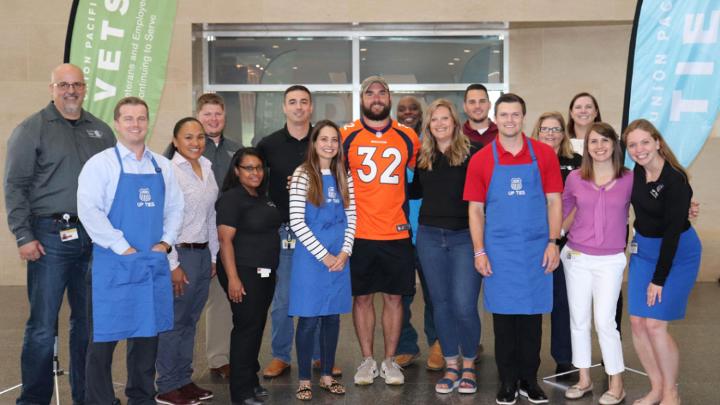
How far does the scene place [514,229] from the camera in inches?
158

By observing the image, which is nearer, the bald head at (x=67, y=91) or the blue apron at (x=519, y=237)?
the bald head at (x=67, y=91)

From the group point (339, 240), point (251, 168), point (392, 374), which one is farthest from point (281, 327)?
point (251, 168)

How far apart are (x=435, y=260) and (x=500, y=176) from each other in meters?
0.64

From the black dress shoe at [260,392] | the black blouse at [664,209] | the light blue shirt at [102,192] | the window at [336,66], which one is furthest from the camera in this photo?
the window at [336,66]

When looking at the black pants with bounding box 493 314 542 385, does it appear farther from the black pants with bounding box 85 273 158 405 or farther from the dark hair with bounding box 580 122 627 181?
the black pants with bounding box 85 273 158 405

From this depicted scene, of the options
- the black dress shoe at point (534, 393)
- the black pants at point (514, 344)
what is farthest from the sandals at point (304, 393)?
the black dress shoe at point (534, 393)

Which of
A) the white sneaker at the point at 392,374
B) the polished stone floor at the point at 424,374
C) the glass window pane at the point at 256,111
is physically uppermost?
the glass window pane at the point at 256,111

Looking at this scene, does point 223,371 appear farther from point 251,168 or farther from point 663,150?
point 663,150

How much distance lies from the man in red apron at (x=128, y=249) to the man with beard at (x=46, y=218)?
41 cm

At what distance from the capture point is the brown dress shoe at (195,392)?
4.22 metres

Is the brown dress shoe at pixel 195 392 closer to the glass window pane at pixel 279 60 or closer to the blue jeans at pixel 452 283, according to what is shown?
the blue jeans at pixel 452 283

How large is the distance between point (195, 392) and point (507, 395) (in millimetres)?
1781

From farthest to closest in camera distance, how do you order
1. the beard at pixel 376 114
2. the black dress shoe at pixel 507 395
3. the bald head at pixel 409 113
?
the bald head at pixel 409 113
the beard at pixel 376 114
the black dress shoe at pixel 507 395

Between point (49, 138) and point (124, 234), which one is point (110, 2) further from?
point (124, 234)
